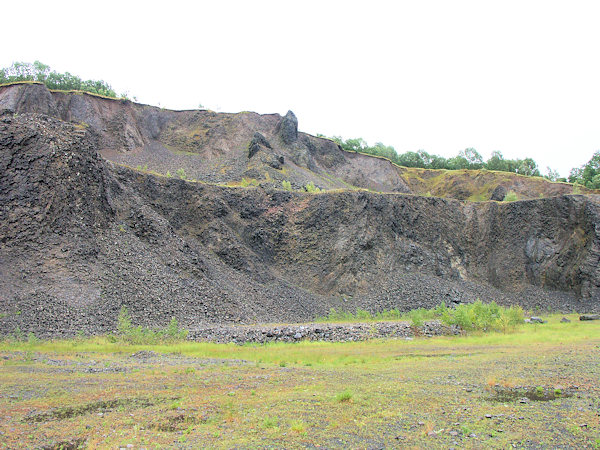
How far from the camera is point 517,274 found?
163ft

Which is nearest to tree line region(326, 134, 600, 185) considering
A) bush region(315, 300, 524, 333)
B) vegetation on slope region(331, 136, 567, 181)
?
vegetation on slope region(331, 136, 567, 181)

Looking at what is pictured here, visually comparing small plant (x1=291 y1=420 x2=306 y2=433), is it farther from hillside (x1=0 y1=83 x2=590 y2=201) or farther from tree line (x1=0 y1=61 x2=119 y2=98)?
tree line (x1=0 y1=61 x2=119 y2=98)

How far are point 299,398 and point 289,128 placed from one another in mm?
61271

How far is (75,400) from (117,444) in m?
4.36

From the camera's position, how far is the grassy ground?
8.98 metres

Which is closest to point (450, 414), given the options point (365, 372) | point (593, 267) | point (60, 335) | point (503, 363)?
point (365, 372)

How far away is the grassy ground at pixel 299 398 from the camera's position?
8.98 m

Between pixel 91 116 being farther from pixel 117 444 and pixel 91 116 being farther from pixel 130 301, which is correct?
pixel 117 444

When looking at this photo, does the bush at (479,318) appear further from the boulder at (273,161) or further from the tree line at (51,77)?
the tree line at (51,77)

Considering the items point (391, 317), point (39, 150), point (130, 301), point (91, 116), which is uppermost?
point (91, 116)

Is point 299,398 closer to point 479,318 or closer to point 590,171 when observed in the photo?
point 479,318

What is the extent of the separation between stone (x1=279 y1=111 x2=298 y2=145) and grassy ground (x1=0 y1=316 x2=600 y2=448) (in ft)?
170

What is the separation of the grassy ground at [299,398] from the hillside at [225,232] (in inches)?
284

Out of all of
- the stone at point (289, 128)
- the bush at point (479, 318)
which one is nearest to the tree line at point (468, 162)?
the stone at point (289, 128)
